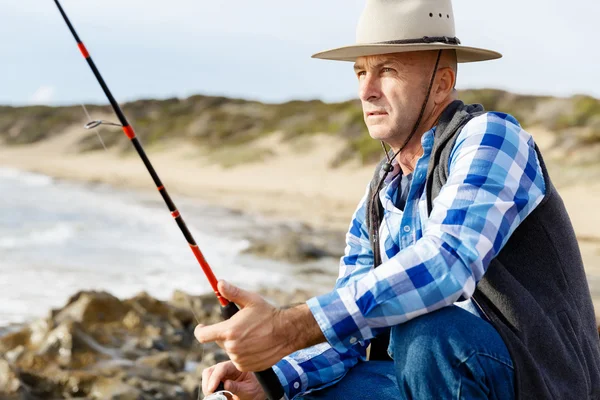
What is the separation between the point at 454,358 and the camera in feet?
5.98

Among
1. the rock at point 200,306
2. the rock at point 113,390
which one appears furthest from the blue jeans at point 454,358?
the rock at point 200,306

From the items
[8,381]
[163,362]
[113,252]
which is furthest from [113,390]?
[113,252]

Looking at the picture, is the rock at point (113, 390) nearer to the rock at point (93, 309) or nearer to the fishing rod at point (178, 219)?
the rock at point (93, 309)

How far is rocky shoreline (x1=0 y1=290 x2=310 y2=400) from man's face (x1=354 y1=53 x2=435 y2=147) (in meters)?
1.52

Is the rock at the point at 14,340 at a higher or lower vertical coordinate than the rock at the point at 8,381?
lower

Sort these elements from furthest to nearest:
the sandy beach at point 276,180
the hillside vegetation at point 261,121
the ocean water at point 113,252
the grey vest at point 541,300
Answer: the hillside vegetation at point 261,121
the sandy beach at point 276,180
the ocean water at point 113,252
the grey vest at point 541,300

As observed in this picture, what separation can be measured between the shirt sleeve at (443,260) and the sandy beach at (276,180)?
236 inches

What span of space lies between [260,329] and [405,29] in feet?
3.01

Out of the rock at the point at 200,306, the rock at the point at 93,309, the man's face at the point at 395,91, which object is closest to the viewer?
the man's face at the point at 395,91

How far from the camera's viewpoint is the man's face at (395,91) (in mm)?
2199

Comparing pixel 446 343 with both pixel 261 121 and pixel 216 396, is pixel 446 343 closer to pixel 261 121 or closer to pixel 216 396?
pixel 216 396

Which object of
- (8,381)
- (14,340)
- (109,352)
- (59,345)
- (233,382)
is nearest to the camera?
(233,382)

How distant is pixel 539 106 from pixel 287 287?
605 inches

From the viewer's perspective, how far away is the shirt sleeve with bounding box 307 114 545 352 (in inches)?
69.6
